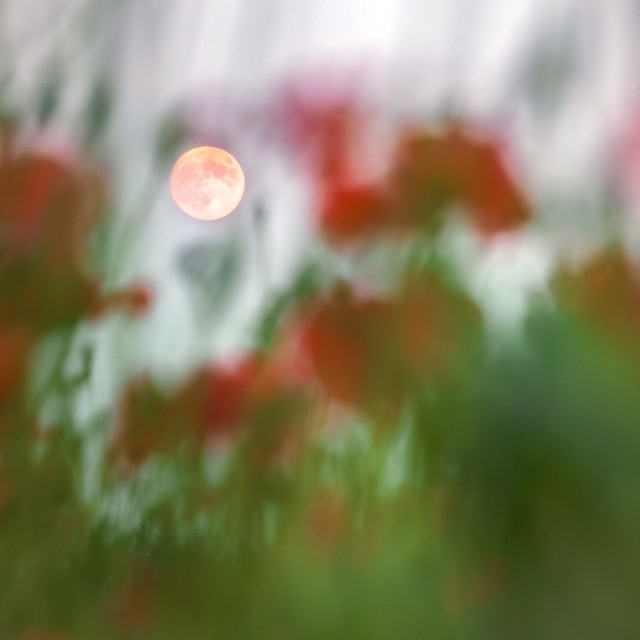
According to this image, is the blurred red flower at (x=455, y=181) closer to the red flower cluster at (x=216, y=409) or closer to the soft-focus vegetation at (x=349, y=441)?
the soft-focus vegetation at (x=349, y=441)

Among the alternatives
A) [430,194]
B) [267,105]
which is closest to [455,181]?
[430,194]

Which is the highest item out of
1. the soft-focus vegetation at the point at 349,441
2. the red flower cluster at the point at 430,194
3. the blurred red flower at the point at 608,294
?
the red flower cluster at the point at 430,194

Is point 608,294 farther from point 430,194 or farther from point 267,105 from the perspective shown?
point 267,105

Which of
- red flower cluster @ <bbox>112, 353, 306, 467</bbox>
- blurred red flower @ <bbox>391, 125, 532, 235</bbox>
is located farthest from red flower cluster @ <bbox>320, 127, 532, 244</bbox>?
red flower cluster @ <bbox>112, 353, 306, 467</bbox>

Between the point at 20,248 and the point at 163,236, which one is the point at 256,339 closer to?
the point at 163,236

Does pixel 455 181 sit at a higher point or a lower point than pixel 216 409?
higher

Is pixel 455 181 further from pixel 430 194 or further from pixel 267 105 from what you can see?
pixel 267 105

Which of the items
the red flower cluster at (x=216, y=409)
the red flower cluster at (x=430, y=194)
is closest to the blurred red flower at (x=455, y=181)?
the red flower cluster at (x=430, y=194)

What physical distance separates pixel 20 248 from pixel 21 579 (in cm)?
24

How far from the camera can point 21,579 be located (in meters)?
0.51

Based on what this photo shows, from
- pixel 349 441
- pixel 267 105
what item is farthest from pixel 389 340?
pixel 267 105

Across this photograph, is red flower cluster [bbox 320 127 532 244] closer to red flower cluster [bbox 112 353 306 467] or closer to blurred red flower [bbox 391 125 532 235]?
blurred red flower [bbox 391 125 532 235]

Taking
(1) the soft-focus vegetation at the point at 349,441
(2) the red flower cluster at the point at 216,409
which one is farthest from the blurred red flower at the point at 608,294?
(2) the red flower cluster at the point at 216,409

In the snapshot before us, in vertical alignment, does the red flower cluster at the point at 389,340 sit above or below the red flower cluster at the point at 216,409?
above
